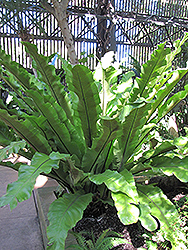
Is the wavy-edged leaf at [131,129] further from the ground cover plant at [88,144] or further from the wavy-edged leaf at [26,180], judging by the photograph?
the wavy-edged leaf at [26,180]

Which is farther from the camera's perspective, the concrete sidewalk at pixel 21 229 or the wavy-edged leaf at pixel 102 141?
the concrete sidewalk at pixel 21 229

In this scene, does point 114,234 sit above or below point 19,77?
below

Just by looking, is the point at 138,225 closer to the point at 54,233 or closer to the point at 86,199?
the point at 86,199

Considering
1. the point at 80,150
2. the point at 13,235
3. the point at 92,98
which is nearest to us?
the point at 92,98

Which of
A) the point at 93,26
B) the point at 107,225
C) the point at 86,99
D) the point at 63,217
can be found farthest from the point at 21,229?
the point at 93,26

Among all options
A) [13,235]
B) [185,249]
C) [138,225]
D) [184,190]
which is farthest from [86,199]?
[184,190]

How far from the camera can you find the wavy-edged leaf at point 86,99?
1.14 m

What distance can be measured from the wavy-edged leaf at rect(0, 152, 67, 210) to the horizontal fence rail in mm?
3516

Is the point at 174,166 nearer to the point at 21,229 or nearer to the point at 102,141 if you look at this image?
the point at 102,141

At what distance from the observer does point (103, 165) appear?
1.49m

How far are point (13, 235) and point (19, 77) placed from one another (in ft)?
3.51

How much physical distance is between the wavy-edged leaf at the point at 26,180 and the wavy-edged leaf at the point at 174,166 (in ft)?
1.93

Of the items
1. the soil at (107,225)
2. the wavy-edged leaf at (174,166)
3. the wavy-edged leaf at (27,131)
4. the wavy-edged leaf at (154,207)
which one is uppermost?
the wavy-edged leaf at (27,131)

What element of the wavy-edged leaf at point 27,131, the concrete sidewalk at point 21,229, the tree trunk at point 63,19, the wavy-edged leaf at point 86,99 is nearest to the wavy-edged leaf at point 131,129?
the wavy-edged leaf at point 86,99
